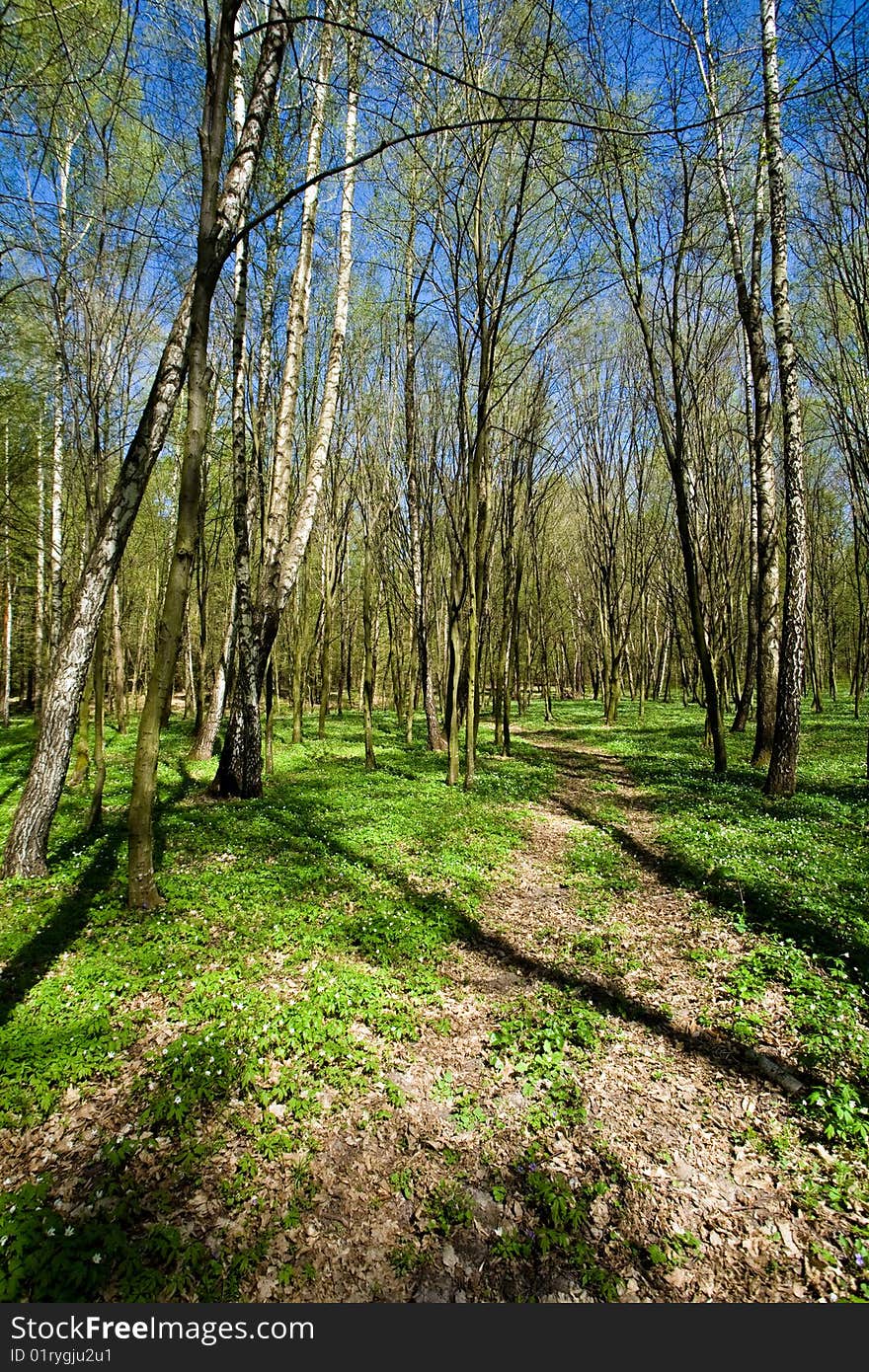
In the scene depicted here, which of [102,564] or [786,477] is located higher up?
[786,477]

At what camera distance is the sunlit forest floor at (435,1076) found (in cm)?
252

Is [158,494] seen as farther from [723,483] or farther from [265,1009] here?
[265,1009]

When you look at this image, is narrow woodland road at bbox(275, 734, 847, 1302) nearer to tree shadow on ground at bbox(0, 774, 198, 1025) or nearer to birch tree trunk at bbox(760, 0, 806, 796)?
tree shadow on ground at bbox(0, 774, 198, 1025)

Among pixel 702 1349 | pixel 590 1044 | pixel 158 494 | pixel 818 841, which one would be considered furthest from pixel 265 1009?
pixel 158 494

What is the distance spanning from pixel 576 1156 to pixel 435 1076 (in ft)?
3.22

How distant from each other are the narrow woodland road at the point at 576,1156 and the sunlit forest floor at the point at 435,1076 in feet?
0.05

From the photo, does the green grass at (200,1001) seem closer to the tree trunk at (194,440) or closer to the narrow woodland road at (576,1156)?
the narrow woodland road at (576,1156)

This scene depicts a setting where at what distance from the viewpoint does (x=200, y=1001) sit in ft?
13.1

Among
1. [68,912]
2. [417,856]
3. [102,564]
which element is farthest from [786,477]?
[68,912]

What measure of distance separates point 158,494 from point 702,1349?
92.1ft

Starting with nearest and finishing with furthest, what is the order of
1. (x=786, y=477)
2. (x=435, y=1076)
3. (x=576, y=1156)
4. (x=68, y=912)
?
(x=576, y=1156), (x=435, y=1076), (x=68, y=912), (x=786, y=477)

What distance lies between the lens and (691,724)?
20.4 metres

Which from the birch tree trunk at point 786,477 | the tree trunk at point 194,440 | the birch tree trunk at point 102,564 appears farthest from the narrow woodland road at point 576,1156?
the birch tree trunk at point 786,477

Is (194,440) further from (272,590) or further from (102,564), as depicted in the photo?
(272,590)
